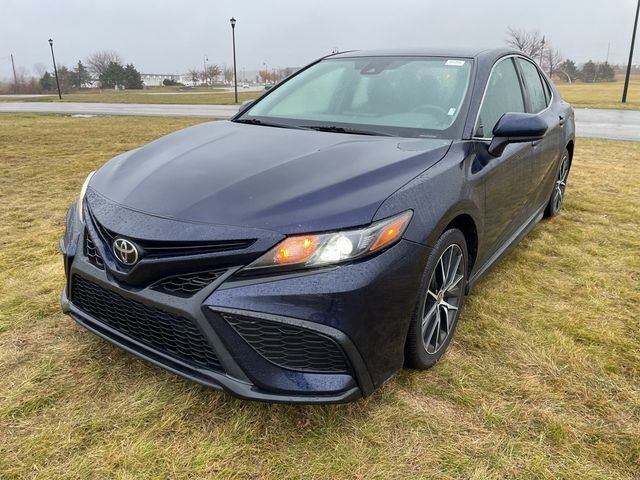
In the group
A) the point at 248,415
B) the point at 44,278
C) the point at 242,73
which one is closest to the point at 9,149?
the point at 44,278

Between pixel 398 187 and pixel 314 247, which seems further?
pixel 398 187

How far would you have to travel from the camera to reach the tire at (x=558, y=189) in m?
4.60

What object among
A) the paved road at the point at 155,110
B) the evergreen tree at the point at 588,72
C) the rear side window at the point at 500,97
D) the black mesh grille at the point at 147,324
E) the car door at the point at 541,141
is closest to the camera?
the black mesh grille at the point at 147,324

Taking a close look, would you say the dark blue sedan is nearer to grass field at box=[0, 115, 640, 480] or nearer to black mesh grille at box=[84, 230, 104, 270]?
black mesh grille at box=[84, 230, 104, 270]

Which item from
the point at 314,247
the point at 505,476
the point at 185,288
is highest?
the point at 314,247

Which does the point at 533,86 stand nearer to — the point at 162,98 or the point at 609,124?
the point at 609,124

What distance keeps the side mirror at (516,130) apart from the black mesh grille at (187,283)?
1632mm

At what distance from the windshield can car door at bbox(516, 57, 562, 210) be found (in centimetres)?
92

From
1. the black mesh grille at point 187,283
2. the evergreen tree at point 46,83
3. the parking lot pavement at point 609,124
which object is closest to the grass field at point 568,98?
the parking lot pavement at point 609,124

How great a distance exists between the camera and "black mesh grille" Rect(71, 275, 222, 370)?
6.15ft

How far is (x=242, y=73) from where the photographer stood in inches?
5438

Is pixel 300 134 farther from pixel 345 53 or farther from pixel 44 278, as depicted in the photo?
pixel 44 278

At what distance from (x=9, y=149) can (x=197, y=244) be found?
358 inches

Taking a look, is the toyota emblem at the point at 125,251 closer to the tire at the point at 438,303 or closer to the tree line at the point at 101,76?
the tire at the point at 438,303
